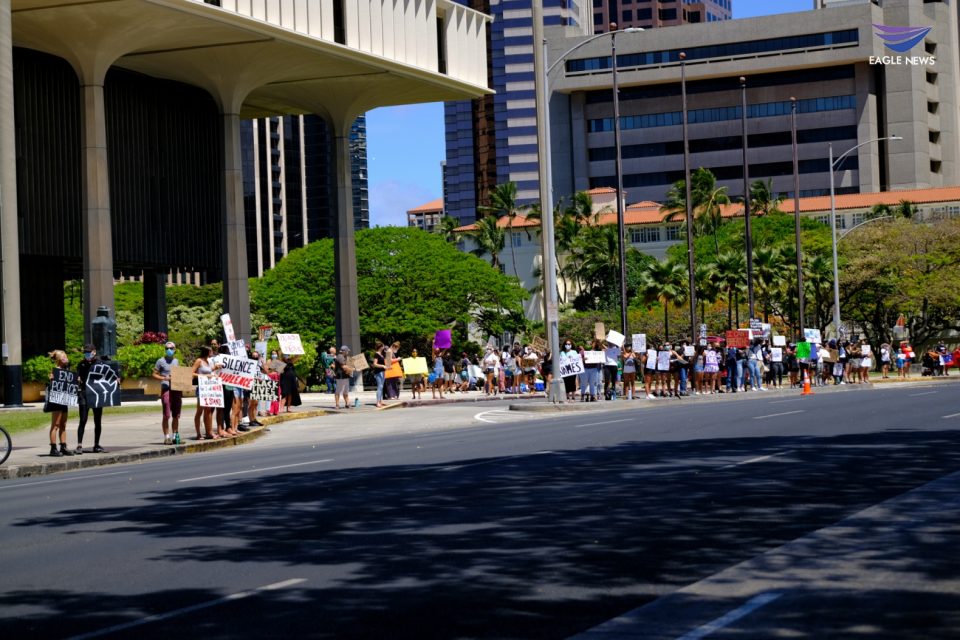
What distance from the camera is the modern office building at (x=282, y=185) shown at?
532 ft

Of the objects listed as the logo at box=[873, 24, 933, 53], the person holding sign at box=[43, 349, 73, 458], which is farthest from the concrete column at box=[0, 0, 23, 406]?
the logo at box=[873, 24, 933, 53]

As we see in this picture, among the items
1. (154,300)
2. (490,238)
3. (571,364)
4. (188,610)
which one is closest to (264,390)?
(571,364)

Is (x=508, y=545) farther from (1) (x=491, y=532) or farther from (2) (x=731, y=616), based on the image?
(2) (x=731, y=616)

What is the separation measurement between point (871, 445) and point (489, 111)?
165601mm

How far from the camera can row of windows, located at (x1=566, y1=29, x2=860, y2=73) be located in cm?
12675

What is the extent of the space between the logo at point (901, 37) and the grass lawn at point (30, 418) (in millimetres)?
104232

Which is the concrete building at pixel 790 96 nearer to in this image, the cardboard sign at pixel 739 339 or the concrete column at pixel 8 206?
the cardboard sign at pixel 739 339

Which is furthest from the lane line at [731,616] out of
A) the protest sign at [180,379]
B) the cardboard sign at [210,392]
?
the cardboard sign at [210,392]

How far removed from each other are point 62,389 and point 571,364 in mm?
18111

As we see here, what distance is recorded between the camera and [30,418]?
108 ft

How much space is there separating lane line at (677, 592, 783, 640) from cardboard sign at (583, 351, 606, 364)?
28.6m

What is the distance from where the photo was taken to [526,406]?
34.0 metres

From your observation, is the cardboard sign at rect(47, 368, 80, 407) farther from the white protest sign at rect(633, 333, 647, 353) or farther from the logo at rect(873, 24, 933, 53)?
the logo at rect(873, 24, 933, 53)

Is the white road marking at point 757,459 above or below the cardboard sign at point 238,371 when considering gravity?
below
